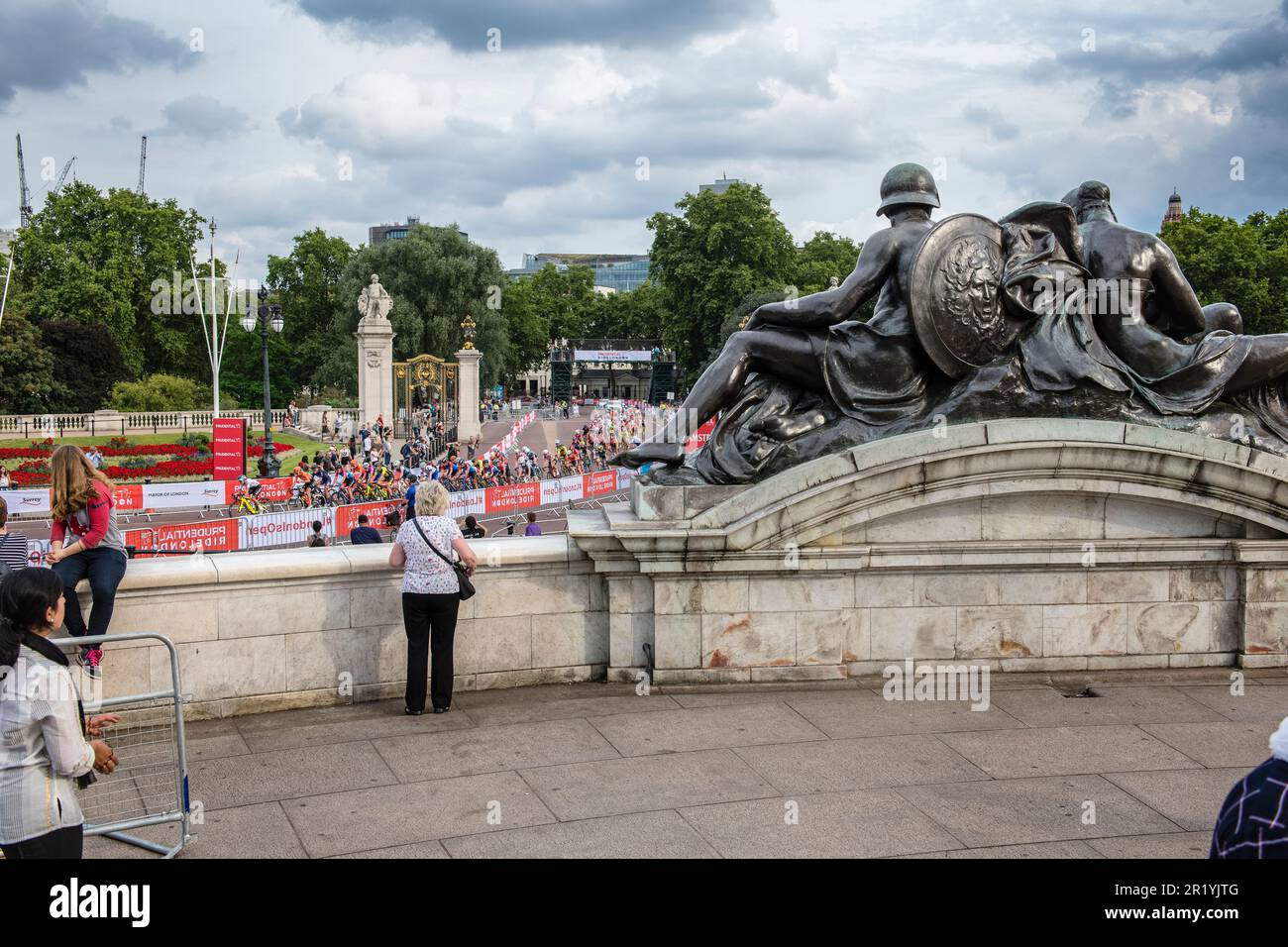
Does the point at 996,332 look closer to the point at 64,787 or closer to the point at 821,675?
the point at 821,675

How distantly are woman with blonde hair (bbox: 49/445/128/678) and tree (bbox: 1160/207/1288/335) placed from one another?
51403 millimetres

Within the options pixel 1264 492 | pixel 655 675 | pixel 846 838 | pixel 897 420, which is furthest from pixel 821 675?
pixel 1264 492

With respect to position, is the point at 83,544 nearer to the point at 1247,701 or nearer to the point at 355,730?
the point at 355,730

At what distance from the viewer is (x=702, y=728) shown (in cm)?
622

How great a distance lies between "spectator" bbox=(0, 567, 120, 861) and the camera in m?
3.49

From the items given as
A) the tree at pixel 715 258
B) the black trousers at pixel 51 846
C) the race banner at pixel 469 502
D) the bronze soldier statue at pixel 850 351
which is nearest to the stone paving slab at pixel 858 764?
the bronze soldier statue at pixel 850 351

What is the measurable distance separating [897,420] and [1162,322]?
210cm

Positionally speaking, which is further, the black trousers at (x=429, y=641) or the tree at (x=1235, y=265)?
the tree at (x=1235, y=265)

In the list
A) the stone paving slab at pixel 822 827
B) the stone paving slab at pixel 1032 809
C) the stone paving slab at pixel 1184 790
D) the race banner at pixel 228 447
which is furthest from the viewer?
the race banner at pixel 228 447

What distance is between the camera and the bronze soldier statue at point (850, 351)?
716cm

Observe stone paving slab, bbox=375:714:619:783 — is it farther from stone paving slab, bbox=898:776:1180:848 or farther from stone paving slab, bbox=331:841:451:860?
stone paving slab, bbox=898:776:1180:848

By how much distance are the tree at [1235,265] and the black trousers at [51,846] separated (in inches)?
2084

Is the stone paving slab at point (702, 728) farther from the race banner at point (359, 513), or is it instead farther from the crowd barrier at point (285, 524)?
the race banner at point (359, 513)

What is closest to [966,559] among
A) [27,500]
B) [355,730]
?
[355,730]
